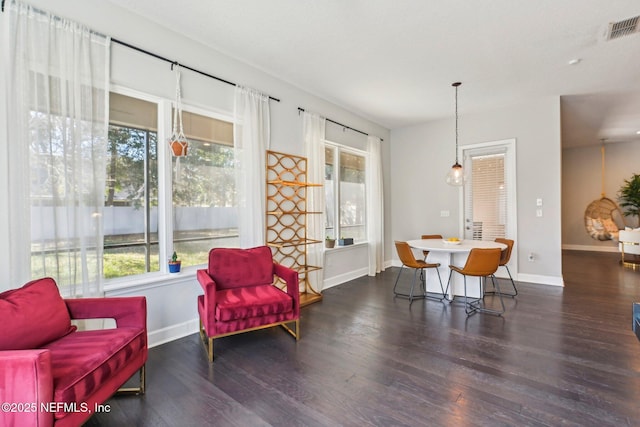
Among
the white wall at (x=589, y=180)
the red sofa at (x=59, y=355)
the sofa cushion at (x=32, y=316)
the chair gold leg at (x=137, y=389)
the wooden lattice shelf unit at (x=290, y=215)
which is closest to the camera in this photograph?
the red sofa at (x=59, y=355)

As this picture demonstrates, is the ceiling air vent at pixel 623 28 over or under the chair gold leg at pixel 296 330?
over

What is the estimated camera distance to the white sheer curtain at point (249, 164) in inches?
135

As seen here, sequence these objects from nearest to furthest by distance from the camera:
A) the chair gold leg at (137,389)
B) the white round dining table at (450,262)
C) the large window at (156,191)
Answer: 1. the chair gold leg at (137,389)
2. the large window at (156,191)
3. the white round dining table at (450,262)

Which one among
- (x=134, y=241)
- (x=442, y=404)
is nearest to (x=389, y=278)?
(x=442, y=404)

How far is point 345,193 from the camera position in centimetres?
542

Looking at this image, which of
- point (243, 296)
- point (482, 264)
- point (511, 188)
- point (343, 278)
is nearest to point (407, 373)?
point (243, 296)

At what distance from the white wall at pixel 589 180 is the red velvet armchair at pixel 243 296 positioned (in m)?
9.40

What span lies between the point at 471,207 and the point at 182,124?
194 inches

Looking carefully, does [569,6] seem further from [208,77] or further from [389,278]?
[389,278]

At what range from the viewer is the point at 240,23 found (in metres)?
2.84

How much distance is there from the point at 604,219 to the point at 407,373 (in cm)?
906

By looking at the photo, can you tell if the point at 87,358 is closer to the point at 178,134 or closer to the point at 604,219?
the point at 178,134

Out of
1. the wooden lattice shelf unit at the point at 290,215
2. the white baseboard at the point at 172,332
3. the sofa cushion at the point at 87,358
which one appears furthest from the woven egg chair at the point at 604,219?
the sofa cushion at the point at 87,358

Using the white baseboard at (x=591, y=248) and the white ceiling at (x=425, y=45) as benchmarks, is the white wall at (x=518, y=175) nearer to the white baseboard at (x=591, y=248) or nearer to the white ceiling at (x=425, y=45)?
the white ceiling at (x=425, y=45)
